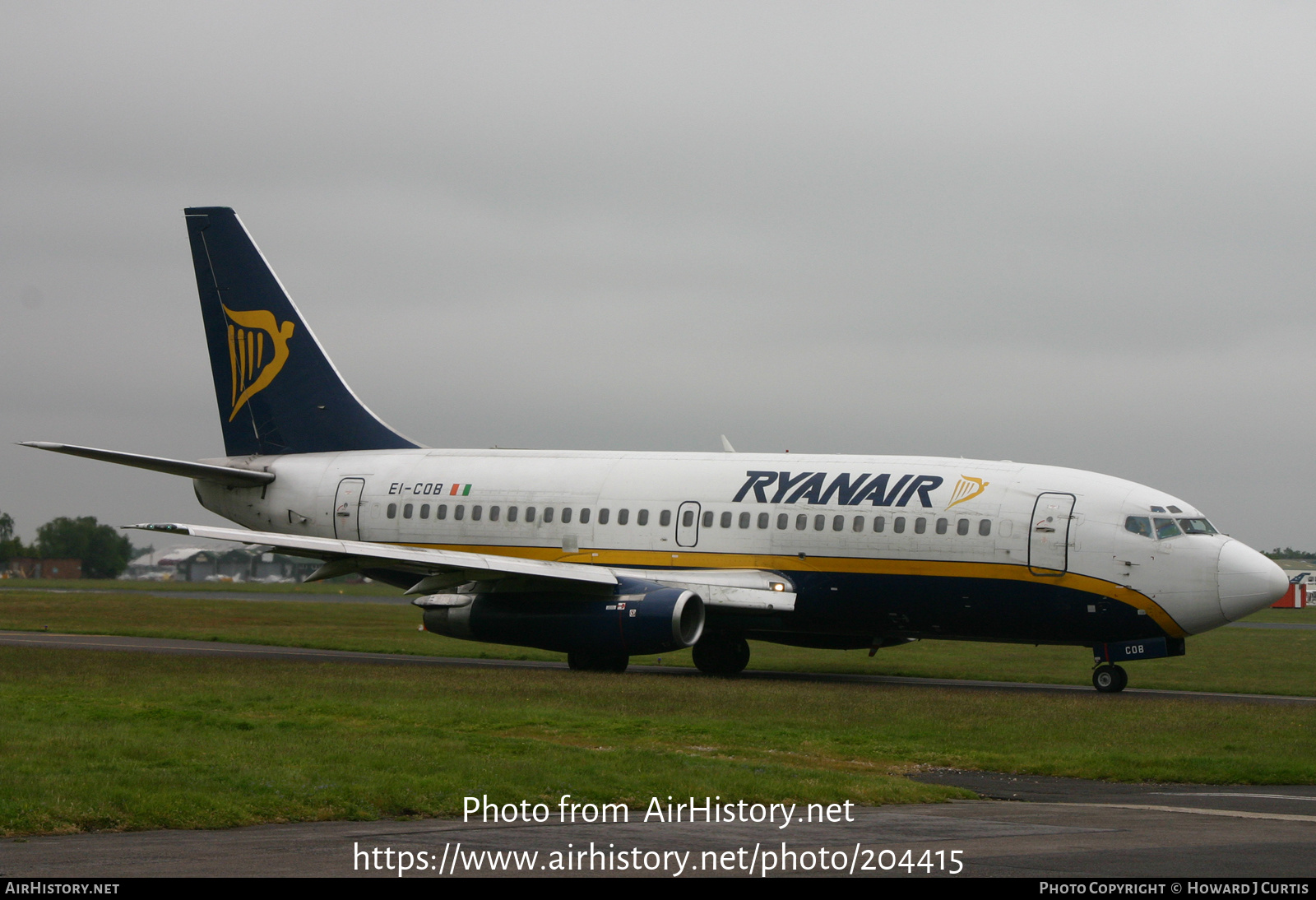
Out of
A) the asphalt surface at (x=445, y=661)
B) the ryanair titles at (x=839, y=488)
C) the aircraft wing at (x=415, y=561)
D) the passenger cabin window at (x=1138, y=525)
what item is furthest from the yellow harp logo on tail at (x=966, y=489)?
the aircraft wing at (x=415, y=561)

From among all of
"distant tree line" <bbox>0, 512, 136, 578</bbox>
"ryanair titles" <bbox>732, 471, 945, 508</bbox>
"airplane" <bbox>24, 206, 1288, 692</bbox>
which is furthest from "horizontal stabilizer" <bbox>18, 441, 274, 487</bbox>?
"distant tree line" <bbox>0, 512, 136, 578</bbox>

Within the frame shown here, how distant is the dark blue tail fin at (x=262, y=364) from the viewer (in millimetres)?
37062

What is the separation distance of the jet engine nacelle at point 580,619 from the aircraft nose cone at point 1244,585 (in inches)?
373

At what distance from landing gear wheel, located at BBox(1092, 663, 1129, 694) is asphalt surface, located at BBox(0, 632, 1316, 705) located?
0.17 meters

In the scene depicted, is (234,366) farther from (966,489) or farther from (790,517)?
(966,489)

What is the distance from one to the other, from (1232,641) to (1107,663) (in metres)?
21.3

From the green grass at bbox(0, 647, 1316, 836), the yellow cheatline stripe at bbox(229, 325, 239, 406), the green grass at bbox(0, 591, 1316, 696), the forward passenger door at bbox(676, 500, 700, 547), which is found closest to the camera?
the green grass at bbox(0, 647, 1316, 836)

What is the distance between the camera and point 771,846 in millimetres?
11227

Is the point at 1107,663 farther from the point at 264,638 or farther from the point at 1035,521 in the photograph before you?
the point at 264,638

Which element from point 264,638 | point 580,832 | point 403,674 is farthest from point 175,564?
point 580,832

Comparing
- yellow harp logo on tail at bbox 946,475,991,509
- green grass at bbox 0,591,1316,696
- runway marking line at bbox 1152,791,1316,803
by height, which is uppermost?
yellow harp logo on tail at bbox 946,475,991,509

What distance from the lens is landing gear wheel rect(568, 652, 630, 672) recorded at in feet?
98.2

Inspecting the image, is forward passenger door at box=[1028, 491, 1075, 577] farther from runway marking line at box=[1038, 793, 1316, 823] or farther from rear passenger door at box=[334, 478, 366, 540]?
rear passenger door at box=[334, 478, 366, 540]

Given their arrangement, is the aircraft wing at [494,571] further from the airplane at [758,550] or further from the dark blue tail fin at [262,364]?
the dark blue tail fin at [262,364]
